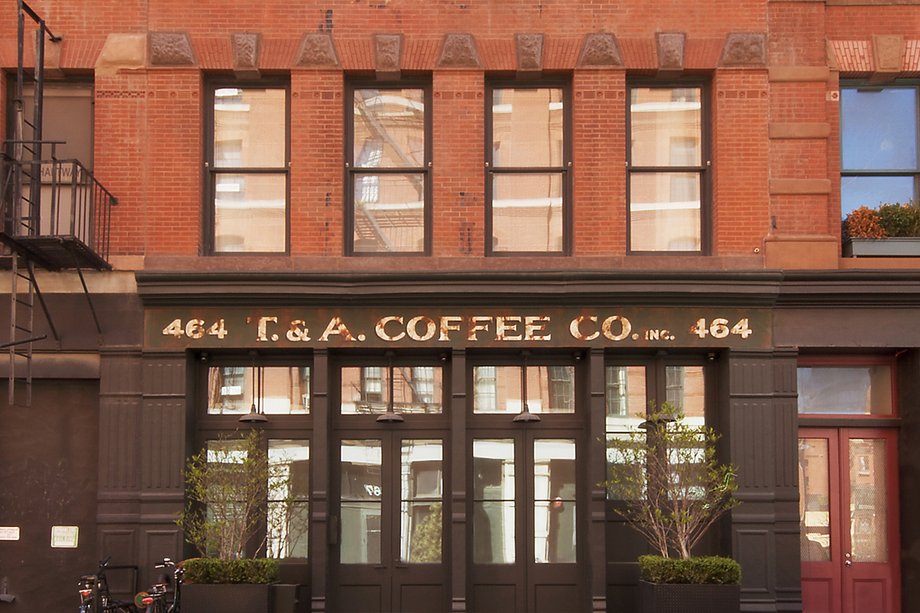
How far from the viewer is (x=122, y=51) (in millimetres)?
15945

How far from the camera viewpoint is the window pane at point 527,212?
16.1 metres

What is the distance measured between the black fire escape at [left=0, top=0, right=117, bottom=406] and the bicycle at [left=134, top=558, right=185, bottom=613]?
2681 millimetres

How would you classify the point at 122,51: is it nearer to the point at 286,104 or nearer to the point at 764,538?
the point at 286,104

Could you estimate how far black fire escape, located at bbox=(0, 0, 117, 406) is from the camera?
14.6 metres

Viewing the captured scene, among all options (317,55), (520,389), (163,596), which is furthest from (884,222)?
(163,596)

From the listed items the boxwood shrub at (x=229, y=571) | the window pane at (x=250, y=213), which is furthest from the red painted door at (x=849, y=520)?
the window pane at (x=250, y=213)

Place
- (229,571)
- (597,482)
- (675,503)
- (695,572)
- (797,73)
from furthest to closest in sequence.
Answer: (797,73), (597,482), (675,503), (229,571), (695,572)

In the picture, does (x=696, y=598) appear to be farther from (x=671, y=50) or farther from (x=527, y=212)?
(x=671, y=50)

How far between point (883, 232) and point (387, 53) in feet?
22.2

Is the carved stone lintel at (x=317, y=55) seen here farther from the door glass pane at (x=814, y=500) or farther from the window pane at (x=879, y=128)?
the door glass pane at (x=814, y=500)

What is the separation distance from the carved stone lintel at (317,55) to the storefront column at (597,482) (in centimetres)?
502

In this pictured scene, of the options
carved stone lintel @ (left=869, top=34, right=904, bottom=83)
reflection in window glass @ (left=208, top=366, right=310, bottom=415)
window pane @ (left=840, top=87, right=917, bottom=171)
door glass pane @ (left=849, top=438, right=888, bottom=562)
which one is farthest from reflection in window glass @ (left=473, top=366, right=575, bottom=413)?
carved stone lintel @ (left=869, top=34, right=904, bottom=83)

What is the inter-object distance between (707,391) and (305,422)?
5198 mm

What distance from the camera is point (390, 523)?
52.0ft
